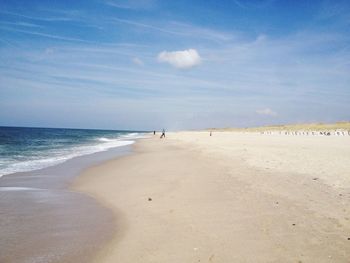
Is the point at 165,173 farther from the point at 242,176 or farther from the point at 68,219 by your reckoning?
the point at 68,219

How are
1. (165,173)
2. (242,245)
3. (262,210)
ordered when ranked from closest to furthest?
(242,245)
(262,210)
(165,173)

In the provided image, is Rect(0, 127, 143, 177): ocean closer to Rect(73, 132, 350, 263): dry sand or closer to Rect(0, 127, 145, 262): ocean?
Rect(0, 127, 145, 262): ocean

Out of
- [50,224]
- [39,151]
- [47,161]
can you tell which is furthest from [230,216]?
[39,151]

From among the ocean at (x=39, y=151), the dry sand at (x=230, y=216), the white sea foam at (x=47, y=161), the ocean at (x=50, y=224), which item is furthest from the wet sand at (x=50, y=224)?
the ocean at (x=39, y=151)

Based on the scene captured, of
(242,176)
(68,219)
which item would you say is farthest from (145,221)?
(242,176)

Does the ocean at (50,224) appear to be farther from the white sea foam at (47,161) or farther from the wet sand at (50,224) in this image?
the white sea foam at (47,161)

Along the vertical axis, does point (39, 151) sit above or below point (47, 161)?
below

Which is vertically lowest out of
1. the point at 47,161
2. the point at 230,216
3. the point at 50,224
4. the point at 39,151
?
the point at 39,151

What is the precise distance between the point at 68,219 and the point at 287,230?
5.09 m

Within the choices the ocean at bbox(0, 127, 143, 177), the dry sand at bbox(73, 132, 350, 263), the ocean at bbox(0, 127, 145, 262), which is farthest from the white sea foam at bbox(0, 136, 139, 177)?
the dry sand at bbox(73, 132, 350, 263)

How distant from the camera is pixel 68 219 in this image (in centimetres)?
744

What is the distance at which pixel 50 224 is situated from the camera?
702 centimetres

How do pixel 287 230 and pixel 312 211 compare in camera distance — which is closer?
pixel 287 230

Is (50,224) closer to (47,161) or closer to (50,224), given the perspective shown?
(50,224)
